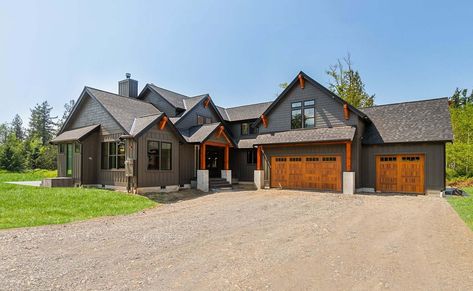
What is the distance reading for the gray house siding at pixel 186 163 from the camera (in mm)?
18781

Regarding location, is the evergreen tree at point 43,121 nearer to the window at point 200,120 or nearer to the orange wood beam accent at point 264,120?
the window at point 200,120

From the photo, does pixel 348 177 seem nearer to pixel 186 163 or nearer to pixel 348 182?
pixel 348 182

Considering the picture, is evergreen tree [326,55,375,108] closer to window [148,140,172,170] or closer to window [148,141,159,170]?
window [148,140,172,170]

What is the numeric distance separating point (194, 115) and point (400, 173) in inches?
564

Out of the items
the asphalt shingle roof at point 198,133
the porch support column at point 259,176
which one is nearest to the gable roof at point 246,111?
the porch support column at point 259,176

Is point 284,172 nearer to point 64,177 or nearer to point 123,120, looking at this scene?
point 123,120

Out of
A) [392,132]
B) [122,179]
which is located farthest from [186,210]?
[392,132]

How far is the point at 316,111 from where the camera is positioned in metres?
18.8

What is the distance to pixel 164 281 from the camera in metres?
4.30

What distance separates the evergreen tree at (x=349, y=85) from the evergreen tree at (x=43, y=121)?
64.0 metres

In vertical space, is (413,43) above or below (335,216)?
above

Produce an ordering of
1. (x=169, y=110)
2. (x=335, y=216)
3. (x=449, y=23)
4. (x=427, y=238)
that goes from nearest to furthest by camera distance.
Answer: (x=427, y=238) < (x=335, y=216) < (x=449, y=23) < (x=169, y=110)

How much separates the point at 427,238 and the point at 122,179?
14523 millimetres

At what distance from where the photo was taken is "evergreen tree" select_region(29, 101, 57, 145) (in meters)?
67.0
